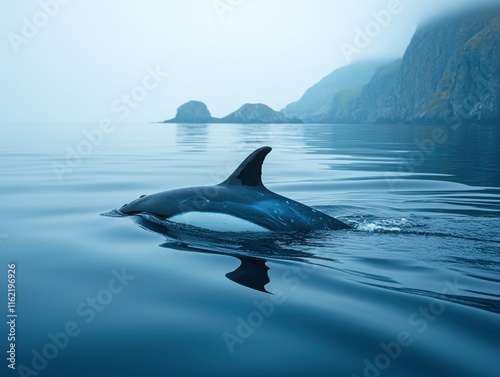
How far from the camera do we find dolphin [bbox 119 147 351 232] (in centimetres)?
958

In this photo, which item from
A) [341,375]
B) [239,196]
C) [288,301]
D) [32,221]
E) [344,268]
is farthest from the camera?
[32,221]

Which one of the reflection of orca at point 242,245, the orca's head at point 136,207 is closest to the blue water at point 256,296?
the reflection of orca at point 242,245

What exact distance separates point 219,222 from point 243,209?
537 mm

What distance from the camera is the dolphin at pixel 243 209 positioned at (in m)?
9.58

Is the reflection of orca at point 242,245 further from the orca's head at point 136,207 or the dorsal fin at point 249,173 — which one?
the dorsal fin at point 249,173

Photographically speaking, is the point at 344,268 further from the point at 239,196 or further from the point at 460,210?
the point at 460,210

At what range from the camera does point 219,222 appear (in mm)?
9633

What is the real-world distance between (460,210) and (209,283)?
8.16 m

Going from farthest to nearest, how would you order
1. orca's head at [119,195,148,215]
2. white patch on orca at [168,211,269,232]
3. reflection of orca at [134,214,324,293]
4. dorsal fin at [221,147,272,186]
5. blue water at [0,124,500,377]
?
1. orca's head at [119,195,148,215]
2. dorsal fin at [221,147,272,186]
3. white patch on orca at [168,211,269,232]
4. reflection of orca at [134,214,324,293]
5. blue water at [0,124,500,377]

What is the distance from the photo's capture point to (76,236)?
9164 millimetres

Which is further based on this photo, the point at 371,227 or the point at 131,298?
the point at 371,227

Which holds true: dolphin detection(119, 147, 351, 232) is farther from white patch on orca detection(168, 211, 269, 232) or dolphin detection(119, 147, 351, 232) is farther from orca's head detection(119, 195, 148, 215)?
orca's head detection(119, 195, 148, 215)

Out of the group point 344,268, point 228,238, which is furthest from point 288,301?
point 228,238

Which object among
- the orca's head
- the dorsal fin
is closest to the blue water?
the orca's head
